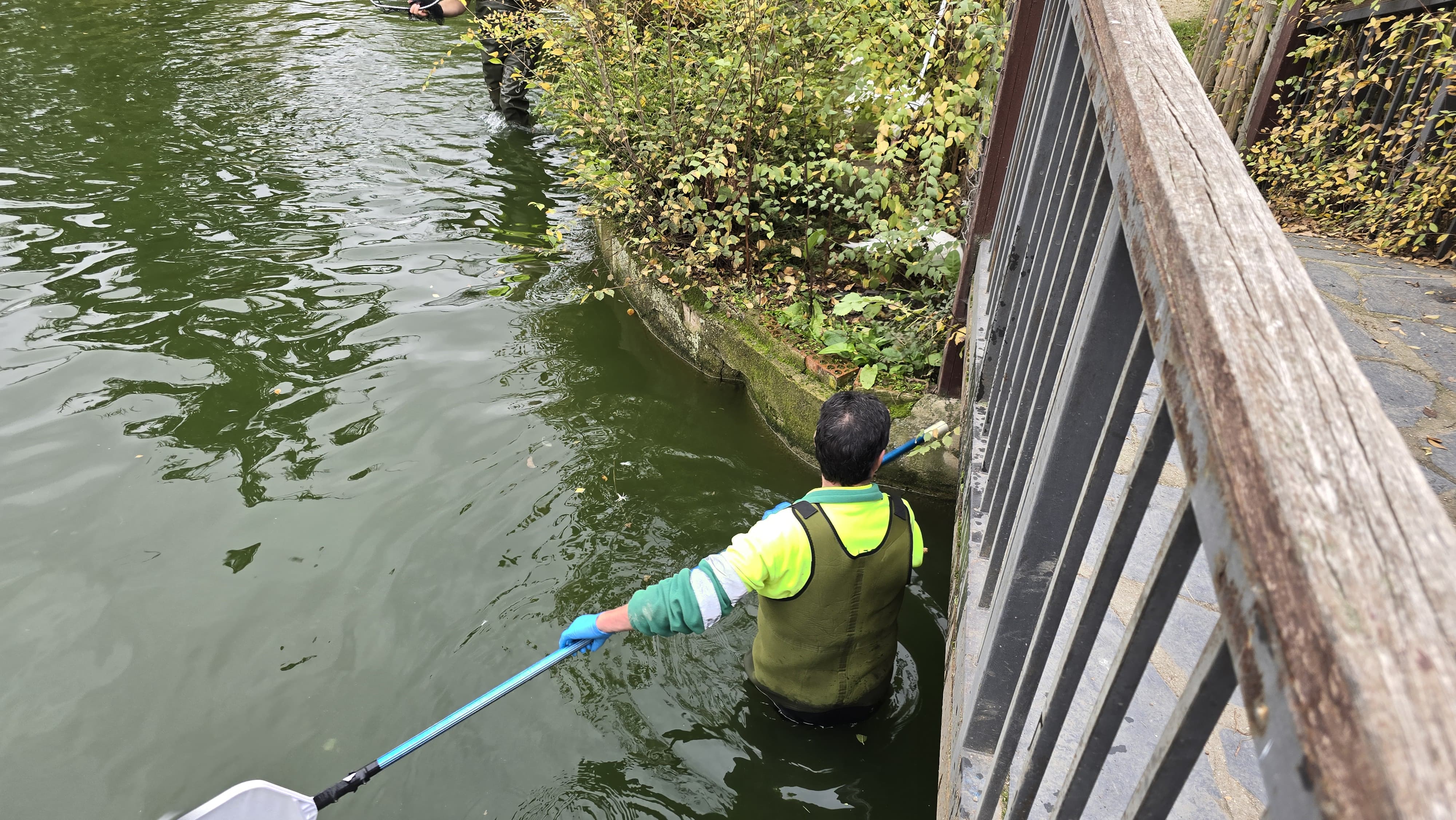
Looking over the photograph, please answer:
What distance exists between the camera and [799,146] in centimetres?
579

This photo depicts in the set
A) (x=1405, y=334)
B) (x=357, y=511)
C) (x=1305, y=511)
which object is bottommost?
(x=357, y=511)

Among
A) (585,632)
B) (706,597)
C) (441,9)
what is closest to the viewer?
(706,597)

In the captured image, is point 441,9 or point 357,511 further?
point 441,9

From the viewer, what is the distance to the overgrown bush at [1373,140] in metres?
4.49

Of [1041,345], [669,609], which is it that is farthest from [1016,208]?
[669,609]

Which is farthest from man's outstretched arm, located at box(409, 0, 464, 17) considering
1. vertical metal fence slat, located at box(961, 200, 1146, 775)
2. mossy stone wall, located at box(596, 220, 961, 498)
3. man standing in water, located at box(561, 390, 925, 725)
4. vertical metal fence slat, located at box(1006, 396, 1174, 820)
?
vertical metal fence slat, located at box(1006, 396, 1174, 820)

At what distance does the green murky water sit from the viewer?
11.0 feet

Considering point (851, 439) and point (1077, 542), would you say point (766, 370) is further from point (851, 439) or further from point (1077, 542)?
point (1077, 542)

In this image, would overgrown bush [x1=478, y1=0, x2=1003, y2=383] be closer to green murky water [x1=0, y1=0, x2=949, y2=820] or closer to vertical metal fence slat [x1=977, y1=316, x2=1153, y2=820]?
green murky water [x1=0, y1=0, x2=949, y2=820]

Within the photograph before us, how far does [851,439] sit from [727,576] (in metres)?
0.59

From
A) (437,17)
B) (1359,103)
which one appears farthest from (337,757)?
(437,17)

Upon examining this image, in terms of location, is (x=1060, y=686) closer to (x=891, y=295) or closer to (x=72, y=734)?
(x=72, y=734)

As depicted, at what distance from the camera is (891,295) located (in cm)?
539

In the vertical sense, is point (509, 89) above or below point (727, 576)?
above
